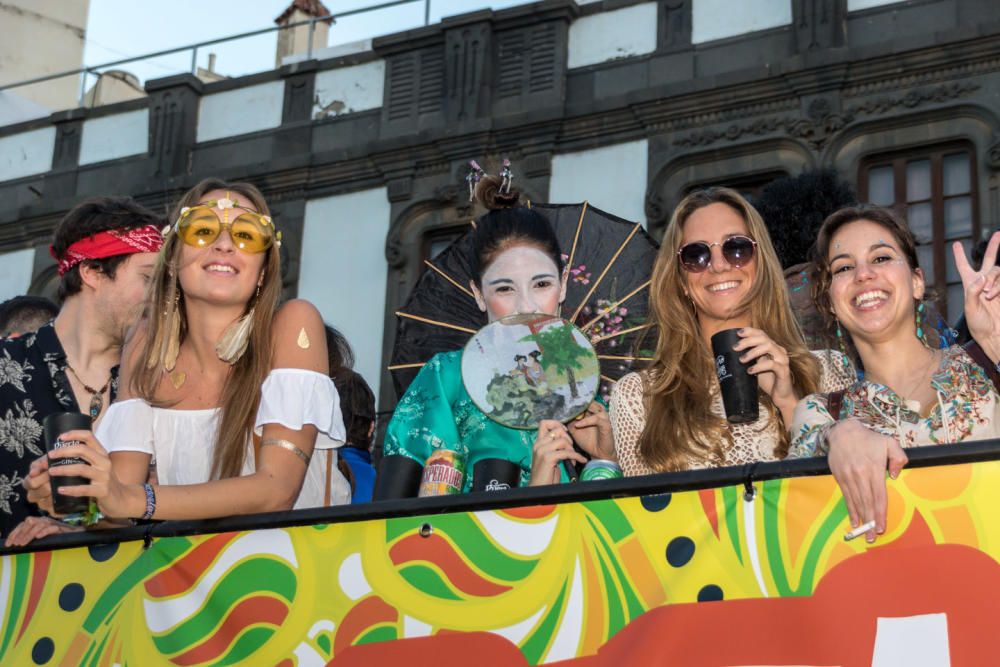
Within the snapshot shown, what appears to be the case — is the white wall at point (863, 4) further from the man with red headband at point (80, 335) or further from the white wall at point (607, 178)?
the man with red headband at point (80, 335)

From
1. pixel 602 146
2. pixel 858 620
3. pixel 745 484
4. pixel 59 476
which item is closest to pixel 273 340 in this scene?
pixel 59 476

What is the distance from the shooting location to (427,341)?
20.0 ft

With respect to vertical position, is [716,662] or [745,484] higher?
[745,484]

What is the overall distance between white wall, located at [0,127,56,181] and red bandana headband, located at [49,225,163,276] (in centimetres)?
1706

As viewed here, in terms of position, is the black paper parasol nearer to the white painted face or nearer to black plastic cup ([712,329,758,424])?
the white painted face

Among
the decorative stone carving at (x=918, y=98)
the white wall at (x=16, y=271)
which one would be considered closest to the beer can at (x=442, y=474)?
the decorative stone carving at (x=918, y=98)

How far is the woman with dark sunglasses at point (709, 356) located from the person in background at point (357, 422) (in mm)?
1809

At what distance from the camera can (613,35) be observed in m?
17.8

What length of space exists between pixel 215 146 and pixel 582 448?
16086mm

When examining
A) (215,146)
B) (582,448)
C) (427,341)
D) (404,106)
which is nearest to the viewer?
(582,448)

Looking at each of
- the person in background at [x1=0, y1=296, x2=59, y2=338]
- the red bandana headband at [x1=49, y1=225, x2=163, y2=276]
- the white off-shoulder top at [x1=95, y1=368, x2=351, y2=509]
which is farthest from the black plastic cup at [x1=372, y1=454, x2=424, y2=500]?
the person in background at [x1=0, y1=296, x2=59, y2=338]

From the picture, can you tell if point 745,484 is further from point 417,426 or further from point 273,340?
point 417,426

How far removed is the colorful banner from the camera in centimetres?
319

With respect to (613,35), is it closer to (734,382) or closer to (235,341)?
(235,341)
